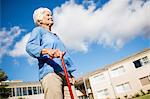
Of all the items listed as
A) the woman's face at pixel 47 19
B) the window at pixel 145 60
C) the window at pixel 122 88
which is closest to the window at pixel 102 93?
the window at pixel 122 88

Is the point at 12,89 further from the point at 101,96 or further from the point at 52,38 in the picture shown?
the point at 52,38

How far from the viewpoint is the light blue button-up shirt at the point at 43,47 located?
2527mm

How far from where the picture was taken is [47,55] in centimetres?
263

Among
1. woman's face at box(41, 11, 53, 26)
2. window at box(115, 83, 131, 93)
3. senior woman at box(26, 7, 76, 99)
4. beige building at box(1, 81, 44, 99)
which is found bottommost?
senior woman at box(26, 7, 76, 99)

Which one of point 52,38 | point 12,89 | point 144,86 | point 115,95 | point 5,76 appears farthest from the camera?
point 12,89

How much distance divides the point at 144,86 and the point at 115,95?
18.5ft

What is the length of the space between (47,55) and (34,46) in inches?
8.5

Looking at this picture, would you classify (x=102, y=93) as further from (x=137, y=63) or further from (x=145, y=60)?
(x=145, y=60)

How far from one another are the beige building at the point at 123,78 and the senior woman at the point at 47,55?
28.1m

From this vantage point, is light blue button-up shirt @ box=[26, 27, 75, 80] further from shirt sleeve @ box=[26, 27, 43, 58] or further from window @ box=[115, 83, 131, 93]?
window @ box=[115, 83, 131, 93]

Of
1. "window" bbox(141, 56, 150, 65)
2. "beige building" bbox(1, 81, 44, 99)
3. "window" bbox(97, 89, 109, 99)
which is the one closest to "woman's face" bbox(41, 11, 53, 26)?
"window" bbox(141, 56, 150, 65)

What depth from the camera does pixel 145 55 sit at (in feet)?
96.6

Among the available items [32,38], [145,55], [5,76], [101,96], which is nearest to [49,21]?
[32,38]

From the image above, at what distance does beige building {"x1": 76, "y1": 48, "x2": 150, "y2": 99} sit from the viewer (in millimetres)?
29734
